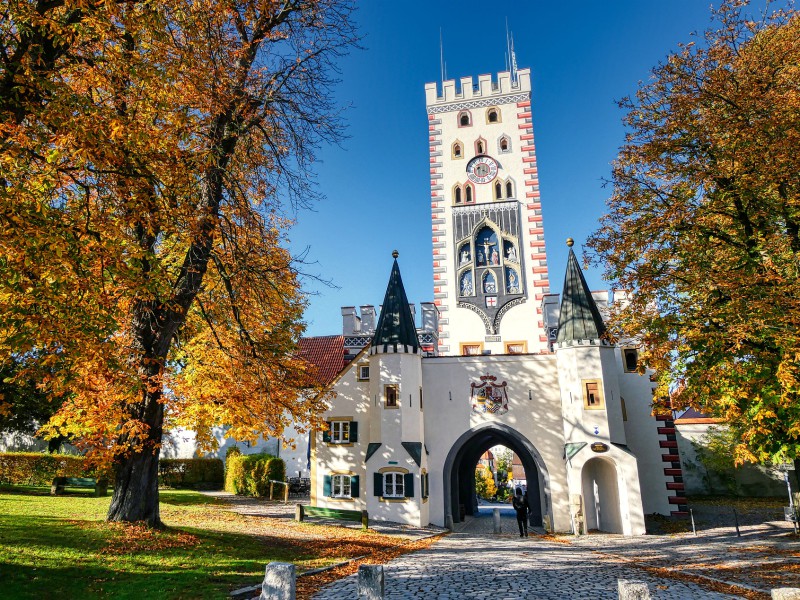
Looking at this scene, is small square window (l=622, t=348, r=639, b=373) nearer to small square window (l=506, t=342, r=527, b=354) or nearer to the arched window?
small square window (l=506, t=342, r=527, b=354)

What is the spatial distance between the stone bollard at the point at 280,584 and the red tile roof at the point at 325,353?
23341 mm

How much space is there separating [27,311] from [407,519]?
1573 cm

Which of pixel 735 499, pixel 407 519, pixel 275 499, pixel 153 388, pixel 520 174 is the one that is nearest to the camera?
pixel 153 388

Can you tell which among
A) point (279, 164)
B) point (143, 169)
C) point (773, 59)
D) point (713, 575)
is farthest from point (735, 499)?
point (143, 169)

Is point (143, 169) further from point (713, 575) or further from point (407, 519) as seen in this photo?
point (407, 519)

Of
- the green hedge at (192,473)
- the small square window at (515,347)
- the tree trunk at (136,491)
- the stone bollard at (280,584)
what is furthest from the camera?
the green hedge at (192,473)

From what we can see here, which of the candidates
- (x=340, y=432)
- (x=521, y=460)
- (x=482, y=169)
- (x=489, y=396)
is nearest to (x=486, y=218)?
(x=482, y=169)

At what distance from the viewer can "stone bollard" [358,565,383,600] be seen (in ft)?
19.6

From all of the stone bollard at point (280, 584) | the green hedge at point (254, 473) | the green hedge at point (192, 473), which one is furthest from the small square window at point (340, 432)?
the stone bollard at point (280, 584)

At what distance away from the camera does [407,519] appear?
19.2 metres

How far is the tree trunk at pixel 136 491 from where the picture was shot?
1097 cm

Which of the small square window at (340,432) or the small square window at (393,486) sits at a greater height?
the small square window at (340,432)

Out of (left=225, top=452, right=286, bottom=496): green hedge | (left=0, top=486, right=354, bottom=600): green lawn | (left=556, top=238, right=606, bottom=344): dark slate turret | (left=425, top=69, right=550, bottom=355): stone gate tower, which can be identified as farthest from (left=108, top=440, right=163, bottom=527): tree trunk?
(left=425, top=69, right=550, bottom=355): stone gate tower

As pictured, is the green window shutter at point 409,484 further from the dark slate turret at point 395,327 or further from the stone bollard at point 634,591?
the stone bollard at point 634,591
